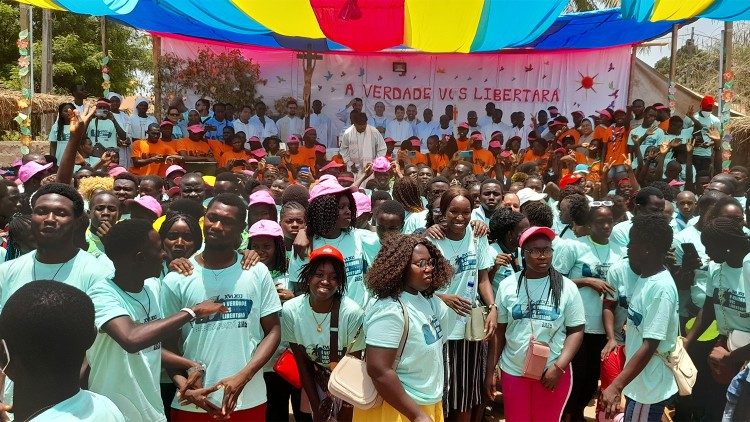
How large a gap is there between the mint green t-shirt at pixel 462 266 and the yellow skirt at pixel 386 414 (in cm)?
130

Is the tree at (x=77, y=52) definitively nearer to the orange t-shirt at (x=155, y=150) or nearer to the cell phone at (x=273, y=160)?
the orange t-shirt at (x=155, y=150)

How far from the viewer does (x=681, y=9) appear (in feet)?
29.9

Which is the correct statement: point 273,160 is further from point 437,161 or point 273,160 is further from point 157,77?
point 157,77

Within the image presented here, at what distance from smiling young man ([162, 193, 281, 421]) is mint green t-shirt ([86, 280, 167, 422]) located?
26cm

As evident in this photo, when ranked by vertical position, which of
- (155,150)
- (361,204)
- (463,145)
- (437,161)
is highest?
(463,145)

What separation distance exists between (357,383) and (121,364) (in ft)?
3.36

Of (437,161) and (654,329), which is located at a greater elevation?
(437,161)

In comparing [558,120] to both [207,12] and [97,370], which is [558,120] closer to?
[207,12]

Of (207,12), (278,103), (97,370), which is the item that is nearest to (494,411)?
(97,370)

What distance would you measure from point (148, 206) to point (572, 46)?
1161cm

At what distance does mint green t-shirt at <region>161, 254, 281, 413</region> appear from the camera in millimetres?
3568

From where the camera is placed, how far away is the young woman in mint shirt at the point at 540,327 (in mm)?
4266

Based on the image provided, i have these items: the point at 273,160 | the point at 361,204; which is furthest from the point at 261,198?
the point at 273,160

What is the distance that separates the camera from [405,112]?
1514 centimetres
